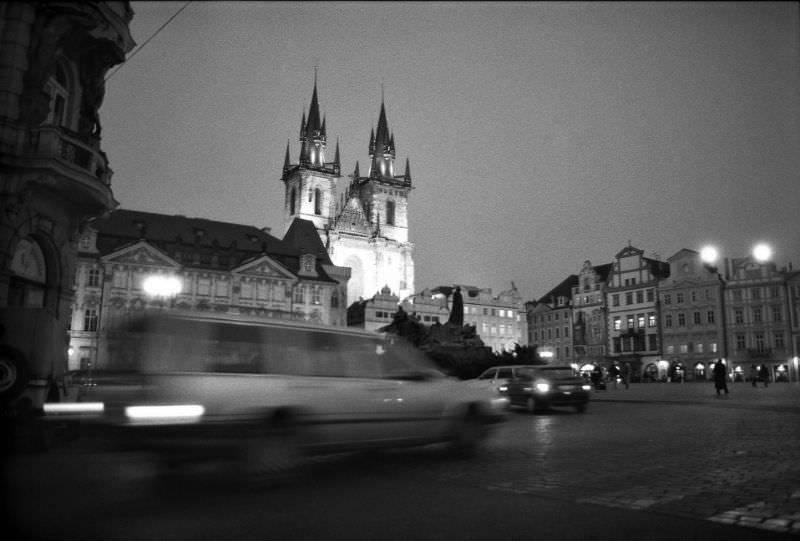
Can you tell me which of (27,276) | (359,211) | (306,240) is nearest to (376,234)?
(359,211)

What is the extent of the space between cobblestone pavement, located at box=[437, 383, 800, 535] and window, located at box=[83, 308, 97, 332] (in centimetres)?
5179

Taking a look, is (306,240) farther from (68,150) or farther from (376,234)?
(68,150)

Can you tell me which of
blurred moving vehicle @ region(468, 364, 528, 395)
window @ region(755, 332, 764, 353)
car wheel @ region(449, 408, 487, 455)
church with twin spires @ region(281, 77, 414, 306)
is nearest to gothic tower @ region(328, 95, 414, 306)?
church with twin spires @ region(281, 77, 414, 306)

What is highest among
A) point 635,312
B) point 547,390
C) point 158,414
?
point 635,312

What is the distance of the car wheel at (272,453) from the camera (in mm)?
7844

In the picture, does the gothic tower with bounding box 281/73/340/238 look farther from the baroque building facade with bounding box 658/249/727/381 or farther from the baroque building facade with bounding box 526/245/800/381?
the baroque building facade with bounding box 658/249/727/381

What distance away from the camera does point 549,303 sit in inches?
3831

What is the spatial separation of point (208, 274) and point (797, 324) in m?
57.8

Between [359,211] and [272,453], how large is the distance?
105436mm

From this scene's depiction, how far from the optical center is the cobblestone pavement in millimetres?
6332

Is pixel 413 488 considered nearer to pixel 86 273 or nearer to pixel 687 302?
pixel 86 273

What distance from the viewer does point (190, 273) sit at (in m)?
63.8

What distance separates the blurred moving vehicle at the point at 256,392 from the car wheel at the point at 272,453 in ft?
0.04

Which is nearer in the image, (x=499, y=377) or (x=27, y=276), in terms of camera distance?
(x=27, y=276)
